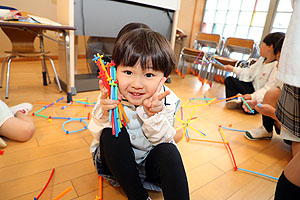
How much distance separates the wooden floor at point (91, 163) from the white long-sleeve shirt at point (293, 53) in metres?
0.70

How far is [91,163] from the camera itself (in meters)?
1.14

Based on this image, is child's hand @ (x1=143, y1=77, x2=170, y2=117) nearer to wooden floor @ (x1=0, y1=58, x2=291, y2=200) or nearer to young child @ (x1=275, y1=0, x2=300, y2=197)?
young child @ (x1=275, y1=0, x2=300, y2=197)

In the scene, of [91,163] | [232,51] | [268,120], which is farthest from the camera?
[232,51]

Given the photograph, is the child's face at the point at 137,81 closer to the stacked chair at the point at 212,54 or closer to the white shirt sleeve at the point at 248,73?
the white shirt sleeve at the point at 248,73

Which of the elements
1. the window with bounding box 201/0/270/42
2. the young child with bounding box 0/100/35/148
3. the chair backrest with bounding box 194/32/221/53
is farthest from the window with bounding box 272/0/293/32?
the young child with bounding box 0/100/35/148

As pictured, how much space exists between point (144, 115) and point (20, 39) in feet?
6.73

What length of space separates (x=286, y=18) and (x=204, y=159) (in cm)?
277

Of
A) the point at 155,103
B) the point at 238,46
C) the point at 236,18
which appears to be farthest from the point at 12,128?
the point at 236,18

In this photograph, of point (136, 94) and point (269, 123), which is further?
point (269, 123)

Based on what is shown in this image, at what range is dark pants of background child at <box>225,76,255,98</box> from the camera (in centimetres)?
223

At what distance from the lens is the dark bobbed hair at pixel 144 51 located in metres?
0.74

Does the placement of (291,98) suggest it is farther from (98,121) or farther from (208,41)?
(208,41)

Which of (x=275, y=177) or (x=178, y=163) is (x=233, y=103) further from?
(x=178, y=163)

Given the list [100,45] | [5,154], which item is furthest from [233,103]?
[5,154]
